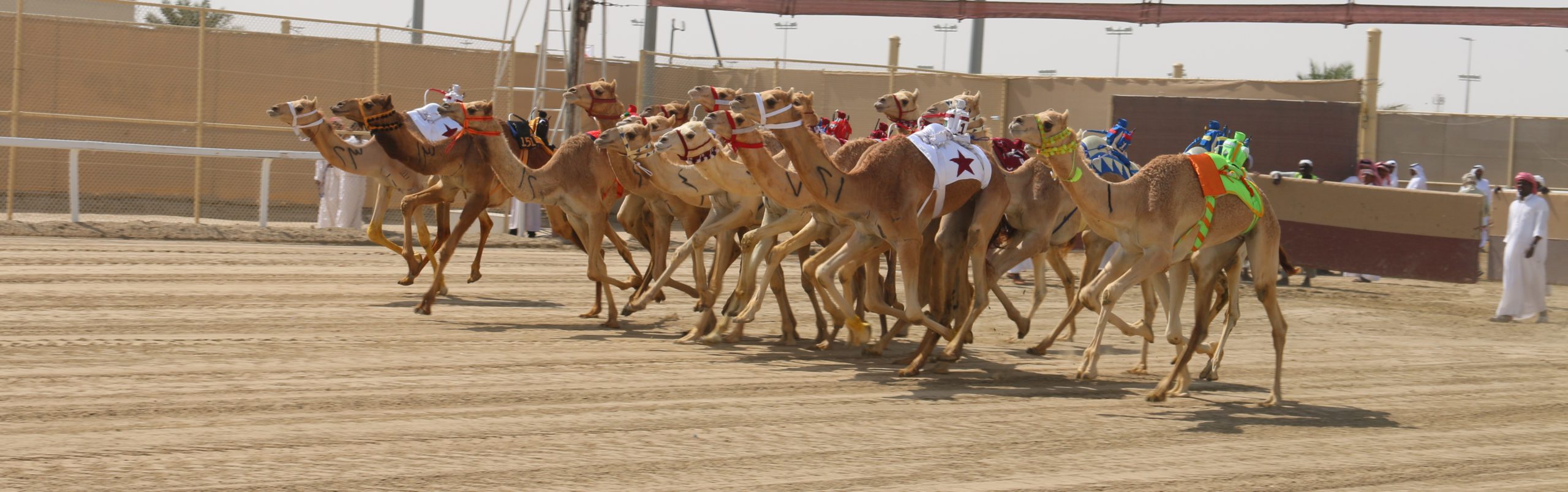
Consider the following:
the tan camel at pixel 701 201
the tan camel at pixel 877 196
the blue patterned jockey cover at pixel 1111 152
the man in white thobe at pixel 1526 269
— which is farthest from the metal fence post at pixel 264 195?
the man in white thobe at pixel 1526 269

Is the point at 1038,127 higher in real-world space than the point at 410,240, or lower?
higher

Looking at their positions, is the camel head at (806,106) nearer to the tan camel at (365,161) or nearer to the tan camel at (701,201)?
the tan camel at (701,201)

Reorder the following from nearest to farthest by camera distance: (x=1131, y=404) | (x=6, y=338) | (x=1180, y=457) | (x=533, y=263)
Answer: (x=1180, y=457)
(x=1131, y=404)
(x=6, y=338)
(x=533, y=263)

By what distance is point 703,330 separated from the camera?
11.2m

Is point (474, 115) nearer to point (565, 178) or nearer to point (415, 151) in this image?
point (415, 151)

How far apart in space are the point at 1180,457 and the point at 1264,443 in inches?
29.4

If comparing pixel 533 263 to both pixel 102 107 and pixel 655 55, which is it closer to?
pixel 655 55

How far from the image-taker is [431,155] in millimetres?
12539

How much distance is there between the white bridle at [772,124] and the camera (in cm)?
903

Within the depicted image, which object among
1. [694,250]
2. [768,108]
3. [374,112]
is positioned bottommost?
[694,250]

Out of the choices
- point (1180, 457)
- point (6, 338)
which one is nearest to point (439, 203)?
point (6, 338)

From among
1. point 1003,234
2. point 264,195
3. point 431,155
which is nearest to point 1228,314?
point 1003,234

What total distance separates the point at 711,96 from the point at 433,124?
3.44 m

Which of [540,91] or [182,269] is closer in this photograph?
[182,269]
